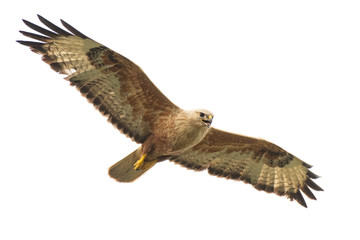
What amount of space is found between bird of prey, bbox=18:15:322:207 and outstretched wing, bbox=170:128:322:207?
2 cm

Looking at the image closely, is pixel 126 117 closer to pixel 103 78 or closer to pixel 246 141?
pixel 103 78

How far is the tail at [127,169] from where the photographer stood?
10.6m

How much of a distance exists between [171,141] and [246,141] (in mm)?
1702

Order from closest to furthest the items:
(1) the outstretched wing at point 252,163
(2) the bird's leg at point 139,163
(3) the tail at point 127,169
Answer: (2) the bird's leg at point 139,163 → (3) the tail at point 127,169 → (1) the outstretched wing at point 252,163

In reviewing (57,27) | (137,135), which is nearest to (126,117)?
(137,135)

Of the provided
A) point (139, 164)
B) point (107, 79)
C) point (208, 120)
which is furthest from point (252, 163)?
point (107, 79)

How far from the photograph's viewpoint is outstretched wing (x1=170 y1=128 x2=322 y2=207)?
11430 mm

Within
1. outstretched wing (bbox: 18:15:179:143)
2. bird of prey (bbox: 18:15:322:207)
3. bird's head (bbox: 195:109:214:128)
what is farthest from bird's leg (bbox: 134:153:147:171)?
bird's head (bbox: 195:109:214:128)

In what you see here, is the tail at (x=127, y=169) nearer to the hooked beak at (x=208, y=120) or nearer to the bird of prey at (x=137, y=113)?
the bird of prey at (x=137, y=113)

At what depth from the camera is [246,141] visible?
11.4m

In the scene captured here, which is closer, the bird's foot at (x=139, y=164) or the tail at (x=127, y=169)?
the bird's foot at (x=139, y=164)

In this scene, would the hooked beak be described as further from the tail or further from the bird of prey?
the tail

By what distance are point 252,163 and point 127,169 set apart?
251cm

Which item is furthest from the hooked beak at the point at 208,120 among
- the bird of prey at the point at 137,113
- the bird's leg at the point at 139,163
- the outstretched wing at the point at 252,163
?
the bird's leg at the point at 139,163
